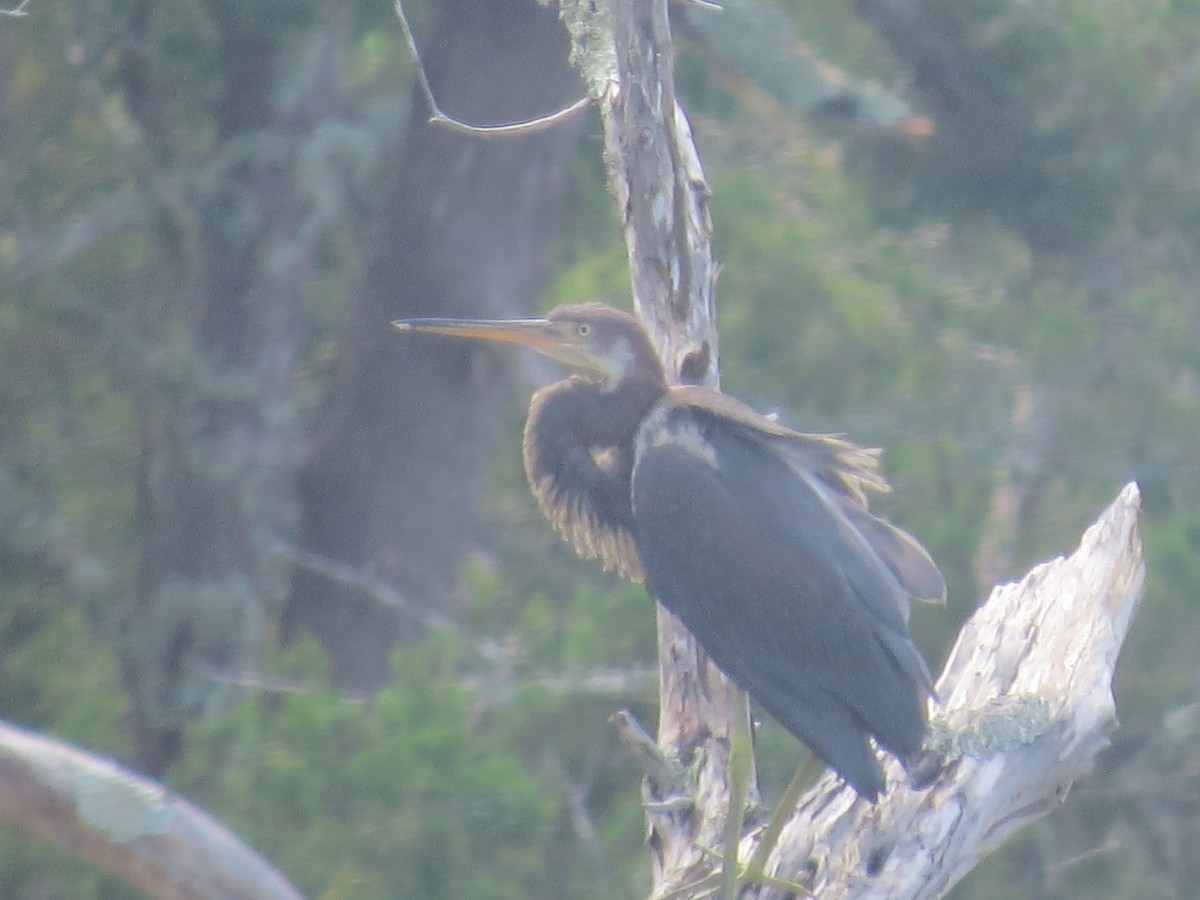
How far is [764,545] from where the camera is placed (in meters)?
3.09

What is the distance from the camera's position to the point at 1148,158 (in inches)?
223

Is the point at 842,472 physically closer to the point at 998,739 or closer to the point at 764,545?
the point at 764,545

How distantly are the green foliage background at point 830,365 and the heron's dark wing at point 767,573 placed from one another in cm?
140

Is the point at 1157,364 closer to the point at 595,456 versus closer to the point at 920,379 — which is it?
the point at 920,379

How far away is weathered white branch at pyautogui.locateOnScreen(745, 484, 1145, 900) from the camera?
281 centimetres

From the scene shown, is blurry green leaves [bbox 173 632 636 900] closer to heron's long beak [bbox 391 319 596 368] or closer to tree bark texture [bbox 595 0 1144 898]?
tree bark texture [bbox 595 0 1144 898]

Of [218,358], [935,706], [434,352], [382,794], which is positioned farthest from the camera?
[434,352]

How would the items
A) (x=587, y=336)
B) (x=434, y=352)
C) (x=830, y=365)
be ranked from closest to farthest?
(x=587, y=336) < (x=830, y=365) < (x=434, y=352)

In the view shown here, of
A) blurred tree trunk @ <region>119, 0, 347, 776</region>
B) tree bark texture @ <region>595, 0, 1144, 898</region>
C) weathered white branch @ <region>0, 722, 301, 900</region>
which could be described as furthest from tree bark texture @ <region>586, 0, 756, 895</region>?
blurred tree trunk @ <region>119, 0, 347, 776</region>

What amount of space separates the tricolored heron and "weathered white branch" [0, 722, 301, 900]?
90 centimetres

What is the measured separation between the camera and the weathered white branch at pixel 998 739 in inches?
111

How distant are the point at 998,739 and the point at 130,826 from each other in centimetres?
149

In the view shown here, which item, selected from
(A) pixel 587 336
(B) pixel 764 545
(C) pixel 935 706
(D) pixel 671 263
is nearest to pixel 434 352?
(A) pixel 587 336

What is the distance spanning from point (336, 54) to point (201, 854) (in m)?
3.23
